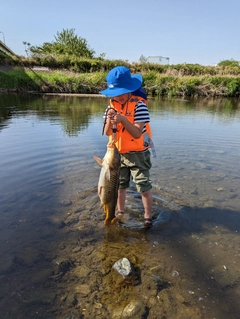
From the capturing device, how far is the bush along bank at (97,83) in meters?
27.5

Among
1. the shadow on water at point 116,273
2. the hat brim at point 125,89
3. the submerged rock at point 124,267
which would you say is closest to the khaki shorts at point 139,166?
the shadow on water at point 116,273

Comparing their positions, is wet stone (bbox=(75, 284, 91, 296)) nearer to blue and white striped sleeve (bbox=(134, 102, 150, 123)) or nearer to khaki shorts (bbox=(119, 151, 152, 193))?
A: khaki shorts (bbox=(119, 151, 152, 193))

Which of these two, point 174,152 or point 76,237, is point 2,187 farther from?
point 174,152

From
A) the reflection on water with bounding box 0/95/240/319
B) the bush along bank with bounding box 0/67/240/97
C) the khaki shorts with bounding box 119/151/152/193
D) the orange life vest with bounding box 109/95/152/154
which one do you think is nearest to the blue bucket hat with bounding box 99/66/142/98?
the orange life vest with bounding box 109/95/152/154

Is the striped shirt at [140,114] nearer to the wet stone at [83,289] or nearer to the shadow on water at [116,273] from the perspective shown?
the shadow on water at [116,273]

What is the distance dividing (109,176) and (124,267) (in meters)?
1.19

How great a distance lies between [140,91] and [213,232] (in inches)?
94.0

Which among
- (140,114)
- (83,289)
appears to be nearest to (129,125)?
(140,114)

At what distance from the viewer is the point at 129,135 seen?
3.68 metres

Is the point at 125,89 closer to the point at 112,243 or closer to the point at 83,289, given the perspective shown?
the point at 112,243

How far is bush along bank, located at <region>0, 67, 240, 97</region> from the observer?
90.2 ft

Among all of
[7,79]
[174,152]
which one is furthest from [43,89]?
[174,152]

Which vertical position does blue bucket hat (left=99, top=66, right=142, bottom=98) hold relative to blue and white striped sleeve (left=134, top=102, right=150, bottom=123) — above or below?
above

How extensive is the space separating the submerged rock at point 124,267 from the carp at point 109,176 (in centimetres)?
86
